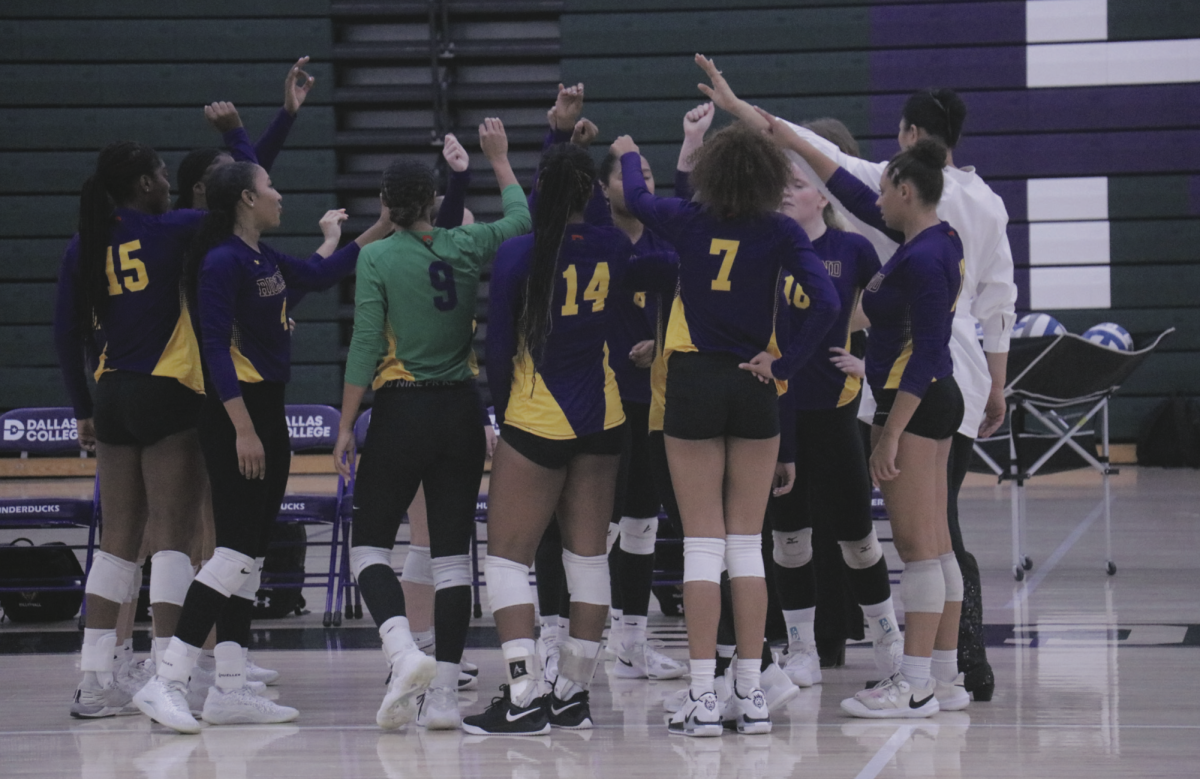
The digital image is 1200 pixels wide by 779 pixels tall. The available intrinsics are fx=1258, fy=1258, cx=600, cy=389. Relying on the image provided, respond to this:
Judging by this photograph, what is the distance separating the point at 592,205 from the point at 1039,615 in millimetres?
2507

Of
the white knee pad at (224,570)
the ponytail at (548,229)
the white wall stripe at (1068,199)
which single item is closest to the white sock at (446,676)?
the white knee pad at (224,570)

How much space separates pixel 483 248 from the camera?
10.4 feet

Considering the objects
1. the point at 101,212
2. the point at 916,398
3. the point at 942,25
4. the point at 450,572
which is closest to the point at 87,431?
the point at 101,212

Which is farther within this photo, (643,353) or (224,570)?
(643,353)

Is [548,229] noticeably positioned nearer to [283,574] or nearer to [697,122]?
[697,122]

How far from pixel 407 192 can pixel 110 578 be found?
1331 millimetres

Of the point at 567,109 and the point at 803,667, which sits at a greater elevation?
the point at 567,109

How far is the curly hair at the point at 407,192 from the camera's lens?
3088 mm

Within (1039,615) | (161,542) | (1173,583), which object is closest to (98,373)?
(161,542)

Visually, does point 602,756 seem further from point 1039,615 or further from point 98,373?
point 1039,615

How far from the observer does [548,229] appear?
3008 millimetres

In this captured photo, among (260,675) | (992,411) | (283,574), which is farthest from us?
(283,574)

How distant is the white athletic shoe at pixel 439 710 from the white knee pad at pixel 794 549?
1058 millimetres

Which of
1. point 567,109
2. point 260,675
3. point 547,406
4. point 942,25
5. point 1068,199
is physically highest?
point 942,25
